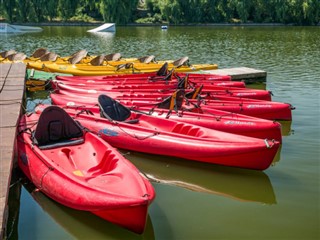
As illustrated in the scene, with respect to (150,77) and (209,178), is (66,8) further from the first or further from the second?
(209,178)

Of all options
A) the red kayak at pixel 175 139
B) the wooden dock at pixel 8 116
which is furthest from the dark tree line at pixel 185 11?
the red kayak at pixel 175 139

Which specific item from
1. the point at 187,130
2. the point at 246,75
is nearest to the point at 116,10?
the point at 246,75

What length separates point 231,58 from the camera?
27.0m

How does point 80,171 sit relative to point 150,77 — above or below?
above

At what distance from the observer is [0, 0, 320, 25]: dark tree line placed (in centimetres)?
6250

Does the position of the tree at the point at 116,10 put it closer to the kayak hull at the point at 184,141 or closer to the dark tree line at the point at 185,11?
the dark tree line at the point at 185,11

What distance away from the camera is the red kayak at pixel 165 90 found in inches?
515

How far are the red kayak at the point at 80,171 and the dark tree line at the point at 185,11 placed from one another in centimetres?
5656

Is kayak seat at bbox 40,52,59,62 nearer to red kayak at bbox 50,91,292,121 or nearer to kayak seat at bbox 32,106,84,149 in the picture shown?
red kayak at bbox 50,91,292,121

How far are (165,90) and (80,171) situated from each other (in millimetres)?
6645

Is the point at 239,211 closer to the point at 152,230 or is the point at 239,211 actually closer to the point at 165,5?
the point at 152,230

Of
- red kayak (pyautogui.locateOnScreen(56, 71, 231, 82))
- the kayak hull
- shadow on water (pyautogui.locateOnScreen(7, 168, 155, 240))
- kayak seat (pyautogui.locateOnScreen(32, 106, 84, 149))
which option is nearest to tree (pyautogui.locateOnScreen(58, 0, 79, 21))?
red kayak (pyautogui.locateOnScreen(56, 71, 231, 82))

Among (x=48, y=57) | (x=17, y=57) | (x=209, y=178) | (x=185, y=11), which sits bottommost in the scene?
(x=185, y=11)

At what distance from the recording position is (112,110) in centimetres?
1021
